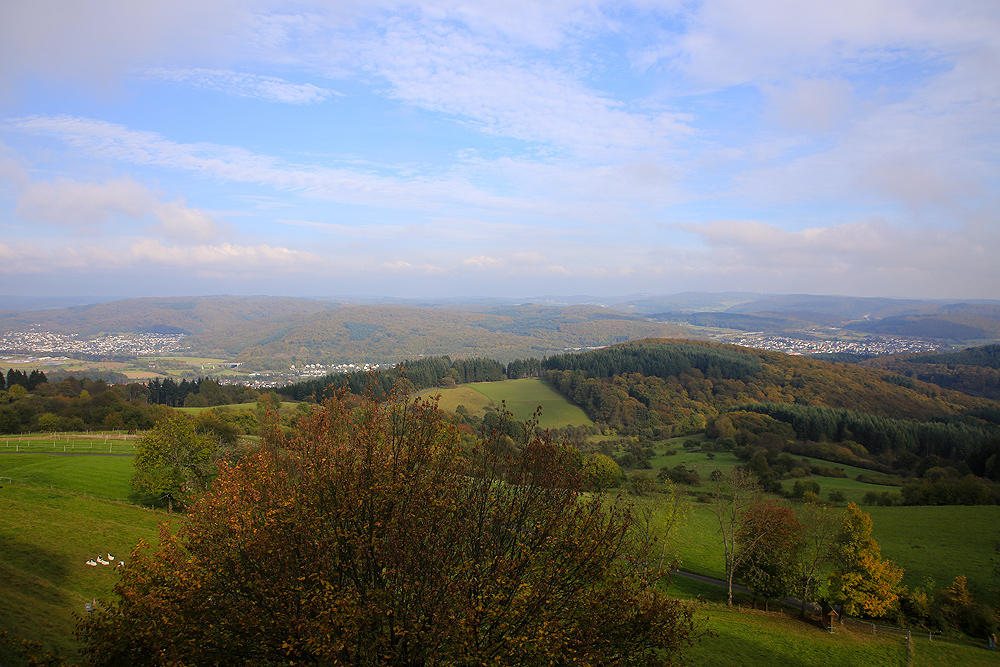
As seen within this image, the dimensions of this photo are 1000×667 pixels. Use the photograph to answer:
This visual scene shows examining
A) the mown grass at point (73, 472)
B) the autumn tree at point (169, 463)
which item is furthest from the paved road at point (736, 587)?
the mown grass at point (73, 472)

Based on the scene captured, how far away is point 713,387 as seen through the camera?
4843 inches

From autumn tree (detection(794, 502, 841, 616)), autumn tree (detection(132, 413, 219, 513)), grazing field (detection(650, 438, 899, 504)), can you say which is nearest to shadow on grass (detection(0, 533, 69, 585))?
autumn tree (detection(132, 413, 219, 513))

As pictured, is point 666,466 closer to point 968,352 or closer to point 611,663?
point 611,663

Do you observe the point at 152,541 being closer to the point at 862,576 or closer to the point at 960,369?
the point at 862,576

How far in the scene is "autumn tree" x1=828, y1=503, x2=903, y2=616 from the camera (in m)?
27.1

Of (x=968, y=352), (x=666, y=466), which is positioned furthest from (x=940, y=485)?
(x=968, y=352)

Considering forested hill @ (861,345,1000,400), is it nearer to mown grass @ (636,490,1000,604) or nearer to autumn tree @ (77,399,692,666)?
mown grass @ (636,490,1000,604)

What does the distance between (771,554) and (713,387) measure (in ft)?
331

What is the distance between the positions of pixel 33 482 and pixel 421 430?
136 ft

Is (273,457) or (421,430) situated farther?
(273,457)

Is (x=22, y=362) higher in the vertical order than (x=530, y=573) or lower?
lower

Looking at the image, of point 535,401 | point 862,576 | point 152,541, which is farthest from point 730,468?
point 152,541

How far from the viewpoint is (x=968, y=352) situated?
175 metres

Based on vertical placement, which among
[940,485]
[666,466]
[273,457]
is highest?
[273,457]
